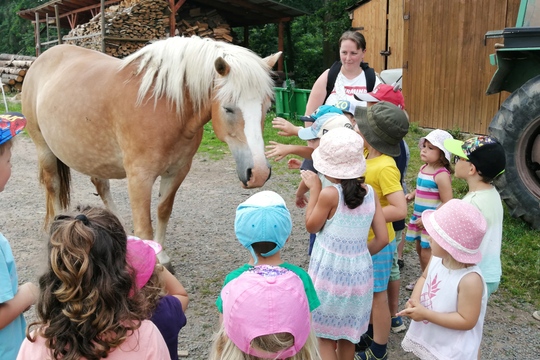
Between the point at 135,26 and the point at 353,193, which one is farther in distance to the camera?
the point at 135,26

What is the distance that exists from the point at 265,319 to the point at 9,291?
0.86m

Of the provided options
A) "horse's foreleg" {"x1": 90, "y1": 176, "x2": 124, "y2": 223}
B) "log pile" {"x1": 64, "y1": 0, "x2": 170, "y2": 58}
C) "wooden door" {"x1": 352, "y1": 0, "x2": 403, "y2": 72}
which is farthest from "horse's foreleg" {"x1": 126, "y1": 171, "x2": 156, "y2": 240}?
"log pile" {"x1": 64, "y1": 0, "x2": 170, "y2": 58}

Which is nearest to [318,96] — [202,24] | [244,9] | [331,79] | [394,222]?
[331,79]

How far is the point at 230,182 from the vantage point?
6785 millimetres

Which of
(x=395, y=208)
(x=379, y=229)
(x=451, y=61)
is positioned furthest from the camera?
(x=451, y=61)

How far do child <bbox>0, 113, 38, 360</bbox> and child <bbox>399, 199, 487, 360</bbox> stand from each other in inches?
56.2

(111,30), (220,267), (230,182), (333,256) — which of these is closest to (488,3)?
(230,182)

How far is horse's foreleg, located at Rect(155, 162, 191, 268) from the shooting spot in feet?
12.4

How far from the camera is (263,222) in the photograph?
66.3 inches

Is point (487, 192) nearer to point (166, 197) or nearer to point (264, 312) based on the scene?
point (264, 312)

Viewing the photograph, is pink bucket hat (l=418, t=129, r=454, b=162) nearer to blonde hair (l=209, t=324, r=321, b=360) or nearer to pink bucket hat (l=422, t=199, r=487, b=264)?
pink bucket hat (l=422, t=199, r=487, b=264)

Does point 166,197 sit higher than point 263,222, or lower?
lower

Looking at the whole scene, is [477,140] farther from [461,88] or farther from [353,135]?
[461,88]

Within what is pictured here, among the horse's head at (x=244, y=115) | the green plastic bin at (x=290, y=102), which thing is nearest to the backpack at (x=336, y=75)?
the horse's head at (x=244, y=115)
